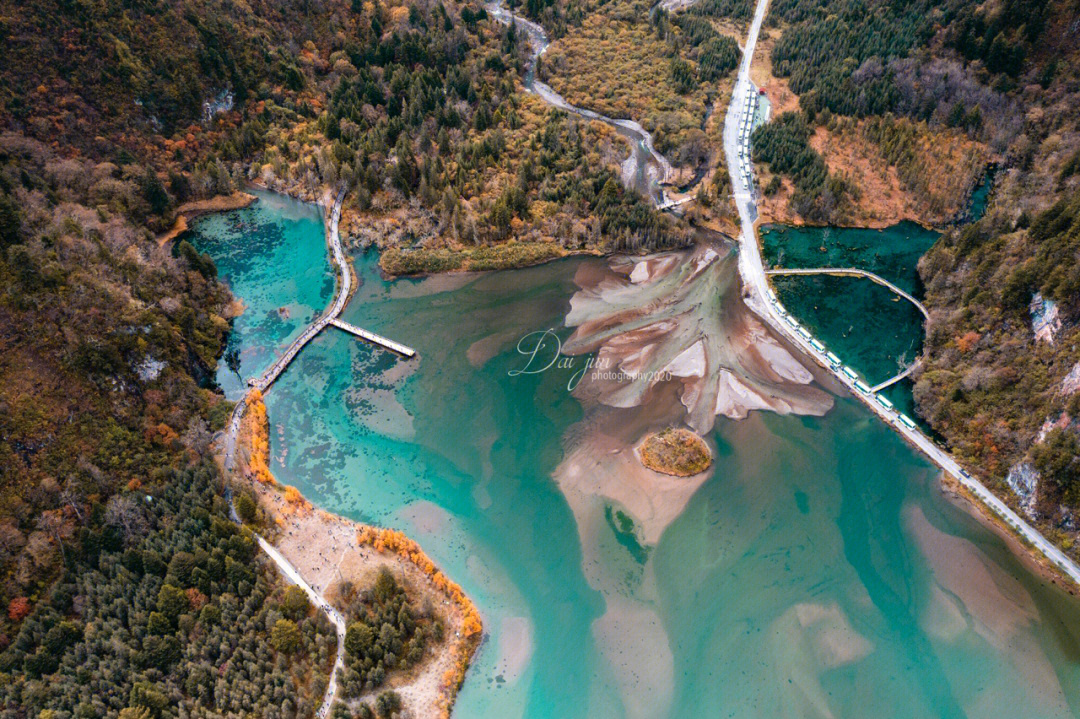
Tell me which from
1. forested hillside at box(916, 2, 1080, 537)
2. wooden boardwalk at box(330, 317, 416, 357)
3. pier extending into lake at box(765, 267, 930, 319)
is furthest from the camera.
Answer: pier extending into lake at box(765, 267, 930, 319)

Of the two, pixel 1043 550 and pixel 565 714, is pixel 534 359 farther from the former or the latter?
pixel 1043 550

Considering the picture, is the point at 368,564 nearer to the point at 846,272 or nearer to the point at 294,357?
the point at 294,357

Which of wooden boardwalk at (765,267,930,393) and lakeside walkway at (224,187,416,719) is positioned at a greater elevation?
wooden boardwalk at (765,267,930,393)

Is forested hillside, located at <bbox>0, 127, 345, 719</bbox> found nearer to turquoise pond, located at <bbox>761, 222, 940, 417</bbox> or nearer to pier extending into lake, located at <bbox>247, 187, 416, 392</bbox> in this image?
pier extending into lake, located at <bbox>247, 187, 416, 392</bbox>

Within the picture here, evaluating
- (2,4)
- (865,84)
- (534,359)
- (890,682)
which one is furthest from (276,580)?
(865,84)

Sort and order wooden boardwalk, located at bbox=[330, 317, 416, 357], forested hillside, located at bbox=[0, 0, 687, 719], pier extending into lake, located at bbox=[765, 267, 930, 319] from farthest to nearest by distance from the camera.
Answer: pier extending into lake, located at bbox=[765, 267, 930, 319] < wooden boardwalk, located at bbox=[330, 317, 416, 357] < forested hillside, located at bbox=[0, 0, 687, 719]

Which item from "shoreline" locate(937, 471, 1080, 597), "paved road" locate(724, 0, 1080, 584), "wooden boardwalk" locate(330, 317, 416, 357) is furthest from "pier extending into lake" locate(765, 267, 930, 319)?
"wooden boardwalk" locate(330, 317, 416, 357)

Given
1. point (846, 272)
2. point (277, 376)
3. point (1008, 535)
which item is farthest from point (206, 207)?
point (1008, 535)

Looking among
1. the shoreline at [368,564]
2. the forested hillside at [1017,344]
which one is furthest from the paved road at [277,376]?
the forested hillside at [1017,344]
